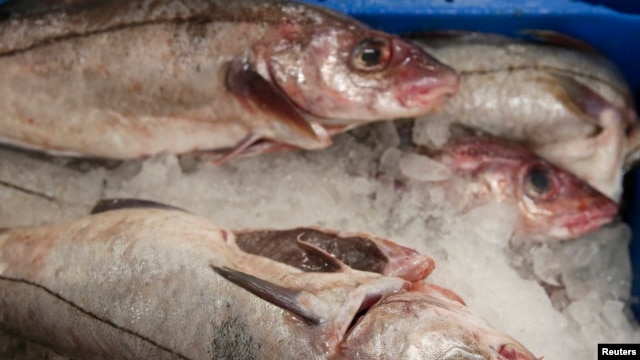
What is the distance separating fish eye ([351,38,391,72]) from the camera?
2453 millimetres

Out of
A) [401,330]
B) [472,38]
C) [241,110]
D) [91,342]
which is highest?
[472,38]

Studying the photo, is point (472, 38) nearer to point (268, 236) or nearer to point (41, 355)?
point (268, 236)

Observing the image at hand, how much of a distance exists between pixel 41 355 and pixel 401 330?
4.32 ft

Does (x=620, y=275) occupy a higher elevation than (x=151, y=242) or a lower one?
lower

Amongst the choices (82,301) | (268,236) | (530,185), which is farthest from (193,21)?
(530,185)

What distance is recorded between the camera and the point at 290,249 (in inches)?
83.8

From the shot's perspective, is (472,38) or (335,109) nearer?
(335,109)

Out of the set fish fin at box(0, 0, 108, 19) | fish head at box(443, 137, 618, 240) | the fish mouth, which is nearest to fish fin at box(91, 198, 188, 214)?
fish fin at box(0, 0, 108, 19)

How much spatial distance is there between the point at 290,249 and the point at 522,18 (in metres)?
1.52

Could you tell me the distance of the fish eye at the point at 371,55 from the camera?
2.45 metres

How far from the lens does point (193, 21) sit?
97.1 inches

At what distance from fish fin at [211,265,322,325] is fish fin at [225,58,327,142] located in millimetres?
748

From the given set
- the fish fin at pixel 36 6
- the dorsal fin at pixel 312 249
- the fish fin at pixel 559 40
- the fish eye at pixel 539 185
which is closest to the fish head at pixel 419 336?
the dorsal fin at pixel 312 249

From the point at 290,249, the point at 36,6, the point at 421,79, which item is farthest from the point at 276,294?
the point at 36,6
